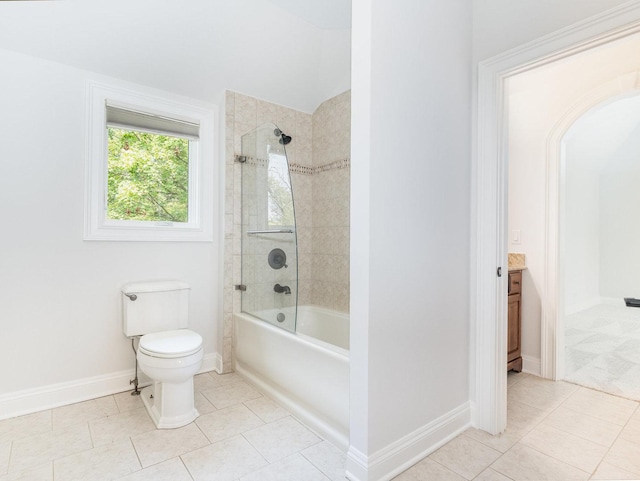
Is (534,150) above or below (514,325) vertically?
above

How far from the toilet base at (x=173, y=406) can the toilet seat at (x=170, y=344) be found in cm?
21

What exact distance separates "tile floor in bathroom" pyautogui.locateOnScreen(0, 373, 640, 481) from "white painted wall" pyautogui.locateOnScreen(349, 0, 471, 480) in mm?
237

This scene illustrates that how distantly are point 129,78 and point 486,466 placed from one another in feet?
10.6

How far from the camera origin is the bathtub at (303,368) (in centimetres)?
181

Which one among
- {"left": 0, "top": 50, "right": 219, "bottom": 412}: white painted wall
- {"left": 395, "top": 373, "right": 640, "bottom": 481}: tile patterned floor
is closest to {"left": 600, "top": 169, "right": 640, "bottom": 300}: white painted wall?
{"left": 395, "top": 373, "right": 640, "bottom": 481}: tile patterned floor

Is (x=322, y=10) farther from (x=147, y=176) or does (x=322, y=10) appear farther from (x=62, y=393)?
(x=62, y=393)

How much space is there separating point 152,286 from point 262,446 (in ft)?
4.38

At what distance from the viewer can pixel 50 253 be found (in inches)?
87.5

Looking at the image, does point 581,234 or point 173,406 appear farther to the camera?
point 581,234

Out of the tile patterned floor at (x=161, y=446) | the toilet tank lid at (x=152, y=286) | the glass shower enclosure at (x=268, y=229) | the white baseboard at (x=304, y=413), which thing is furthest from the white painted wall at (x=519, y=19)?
the toilet tank lid at (x=152, y=286)

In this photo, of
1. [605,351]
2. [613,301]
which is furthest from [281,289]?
[613,301]

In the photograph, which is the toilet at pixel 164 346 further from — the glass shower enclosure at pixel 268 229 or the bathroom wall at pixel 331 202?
the bathroom wall at pixel 331 202

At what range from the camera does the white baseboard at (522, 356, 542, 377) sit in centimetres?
276

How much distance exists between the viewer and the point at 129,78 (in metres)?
2.47
